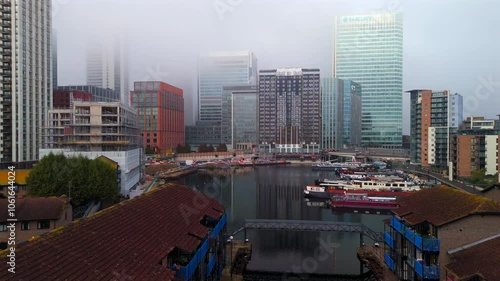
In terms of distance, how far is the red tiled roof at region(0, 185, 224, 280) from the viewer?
183 inches

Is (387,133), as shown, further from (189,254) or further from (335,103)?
(189,254)

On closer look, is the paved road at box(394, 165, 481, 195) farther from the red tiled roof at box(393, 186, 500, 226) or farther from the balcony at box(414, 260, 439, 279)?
the balcony at box(414, 260, 439, 279)

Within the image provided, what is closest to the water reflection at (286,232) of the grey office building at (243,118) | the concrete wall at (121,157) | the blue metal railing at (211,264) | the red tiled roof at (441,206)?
the red tiled roof at (441,206)

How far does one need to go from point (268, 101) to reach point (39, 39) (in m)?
38.3

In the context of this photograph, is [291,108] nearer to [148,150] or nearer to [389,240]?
[148,150]

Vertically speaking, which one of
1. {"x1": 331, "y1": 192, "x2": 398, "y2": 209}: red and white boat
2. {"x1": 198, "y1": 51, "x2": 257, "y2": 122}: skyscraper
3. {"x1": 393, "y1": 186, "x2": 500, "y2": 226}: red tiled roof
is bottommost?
{"x1": 331, "y1": 192, "x2": 398, "y2": 209}: red and white boat

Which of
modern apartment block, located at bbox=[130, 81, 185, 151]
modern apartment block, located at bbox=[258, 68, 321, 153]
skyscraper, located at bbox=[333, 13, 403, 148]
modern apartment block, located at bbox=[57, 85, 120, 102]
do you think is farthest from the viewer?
skyscraper, located at bbox=[333, 13, 403, 148]

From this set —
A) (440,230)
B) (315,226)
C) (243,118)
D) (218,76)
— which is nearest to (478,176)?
(315,226)

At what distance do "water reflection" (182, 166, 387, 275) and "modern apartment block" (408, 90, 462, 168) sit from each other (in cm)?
1177

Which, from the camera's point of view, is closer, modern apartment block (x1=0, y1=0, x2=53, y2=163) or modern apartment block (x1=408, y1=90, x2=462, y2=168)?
modern apartment block (x1=0, y1=0, x2=53, y2=163)

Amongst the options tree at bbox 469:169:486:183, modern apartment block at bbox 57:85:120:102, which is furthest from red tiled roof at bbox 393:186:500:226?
modern apartment block at bbox 57:85:120:102

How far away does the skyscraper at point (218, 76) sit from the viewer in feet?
275

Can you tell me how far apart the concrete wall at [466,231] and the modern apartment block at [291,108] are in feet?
182

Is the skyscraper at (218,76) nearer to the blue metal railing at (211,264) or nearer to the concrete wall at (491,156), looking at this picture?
the concrete wall at (491,156)
